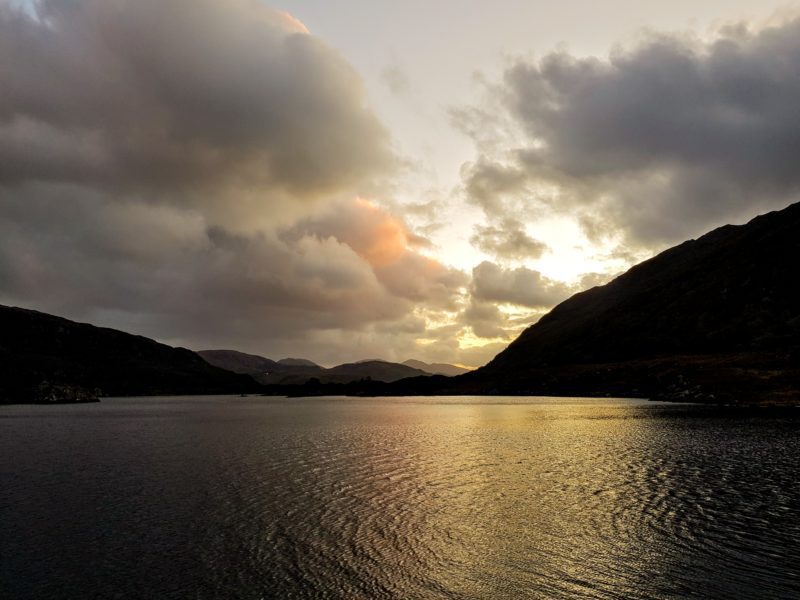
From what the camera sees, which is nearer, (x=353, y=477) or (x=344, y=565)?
(x=344, y=565)

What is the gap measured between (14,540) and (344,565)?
24.9 meters

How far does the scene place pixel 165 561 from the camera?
1273 inches

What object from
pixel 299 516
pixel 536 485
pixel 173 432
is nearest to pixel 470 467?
pixel 536 485

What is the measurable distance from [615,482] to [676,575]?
2748 cm

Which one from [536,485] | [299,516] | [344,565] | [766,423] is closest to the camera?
[344,565]

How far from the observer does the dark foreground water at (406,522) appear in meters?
28.3

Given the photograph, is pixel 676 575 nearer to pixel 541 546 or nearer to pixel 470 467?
pixel 541 546

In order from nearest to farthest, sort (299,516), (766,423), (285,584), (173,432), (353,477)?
(285,584), (299,516), (353,477), (766,423), (173,432)

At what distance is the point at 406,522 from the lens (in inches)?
1588

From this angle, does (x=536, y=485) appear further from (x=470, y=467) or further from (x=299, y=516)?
(x=299, y=516)

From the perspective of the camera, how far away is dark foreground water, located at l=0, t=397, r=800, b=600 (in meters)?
28.3

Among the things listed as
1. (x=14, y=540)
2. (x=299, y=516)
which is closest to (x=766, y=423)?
(x=299, y=516)

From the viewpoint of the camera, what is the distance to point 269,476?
60344mm

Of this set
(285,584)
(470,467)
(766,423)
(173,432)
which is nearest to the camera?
(285,584)
